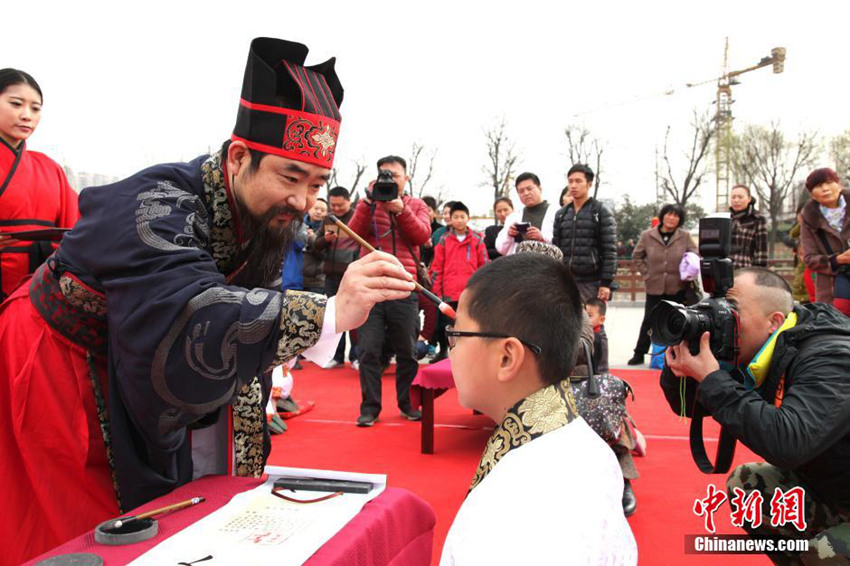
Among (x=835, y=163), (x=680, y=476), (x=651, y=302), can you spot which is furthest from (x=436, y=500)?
(x=835, y=163)

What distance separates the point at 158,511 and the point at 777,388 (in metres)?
1.86

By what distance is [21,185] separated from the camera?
2959 millimetres

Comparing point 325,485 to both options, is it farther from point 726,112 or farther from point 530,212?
point 726,112

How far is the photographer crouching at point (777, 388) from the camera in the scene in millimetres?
1832

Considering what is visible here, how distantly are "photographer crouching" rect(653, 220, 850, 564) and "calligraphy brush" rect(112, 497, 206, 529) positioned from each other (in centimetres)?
144

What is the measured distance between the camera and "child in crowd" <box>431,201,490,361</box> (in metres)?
6.42

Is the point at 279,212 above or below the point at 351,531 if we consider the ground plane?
above

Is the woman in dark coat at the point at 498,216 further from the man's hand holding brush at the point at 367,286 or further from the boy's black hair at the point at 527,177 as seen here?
the man's hand holding brush at the point at 367,286

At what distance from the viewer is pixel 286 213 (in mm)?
1726

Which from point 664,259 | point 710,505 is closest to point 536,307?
point 710,505

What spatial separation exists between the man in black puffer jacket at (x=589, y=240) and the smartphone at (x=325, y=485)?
4435 mm

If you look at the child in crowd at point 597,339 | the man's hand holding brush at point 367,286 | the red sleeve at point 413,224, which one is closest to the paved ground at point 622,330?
the child in crowd at point 597,339

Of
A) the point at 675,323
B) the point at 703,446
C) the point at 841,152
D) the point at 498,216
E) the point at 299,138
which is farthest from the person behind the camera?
the point at 841,152

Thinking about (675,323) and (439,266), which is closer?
(675,323)
